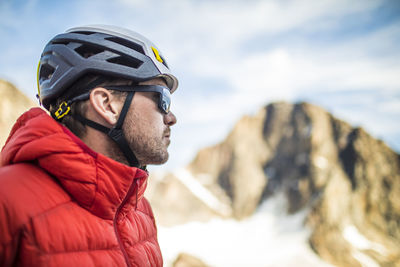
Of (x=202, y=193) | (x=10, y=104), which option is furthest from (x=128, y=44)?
(x=202, y=193)

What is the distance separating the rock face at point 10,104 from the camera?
1237 inches

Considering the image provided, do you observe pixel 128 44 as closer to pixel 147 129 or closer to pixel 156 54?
pixel 156 54

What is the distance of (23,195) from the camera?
5.67 ft

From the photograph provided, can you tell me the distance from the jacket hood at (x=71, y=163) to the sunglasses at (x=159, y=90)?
626 mm

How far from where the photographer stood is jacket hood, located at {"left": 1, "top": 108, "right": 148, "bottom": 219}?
1892 mm

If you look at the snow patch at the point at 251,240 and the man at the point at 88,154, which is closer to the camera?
the man at the point at 88,154

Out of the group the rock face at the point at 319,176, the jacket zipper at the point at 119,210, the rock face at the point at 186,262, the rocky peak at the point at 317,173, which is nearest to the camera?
the jacket zipper at the point at 119,210

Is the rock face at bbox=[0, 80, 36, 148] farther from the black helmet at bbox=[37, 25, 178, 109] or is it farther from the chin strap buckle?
the chin strap buckle

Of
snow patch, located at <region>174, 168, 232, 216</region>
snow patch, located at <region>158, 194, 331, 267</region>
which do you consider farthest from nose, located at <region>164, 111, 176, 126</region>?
snow patch, located at <region>174, 168, 232, 216</region>

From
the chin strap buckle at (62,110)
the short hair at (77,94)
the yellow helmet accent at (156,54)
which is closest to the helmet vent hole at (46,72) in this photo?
the short hair at (77,94)

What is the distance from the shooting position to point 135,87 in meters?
2.51

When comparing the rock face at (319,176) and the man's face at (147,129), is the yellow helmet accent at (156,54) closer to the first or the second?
the man's face at (147,129)

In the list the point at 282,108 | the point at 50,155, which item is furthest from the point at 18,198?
the point at 282,108

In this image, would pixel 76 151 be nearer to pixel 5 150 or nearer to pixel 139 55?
pixel 5 150
